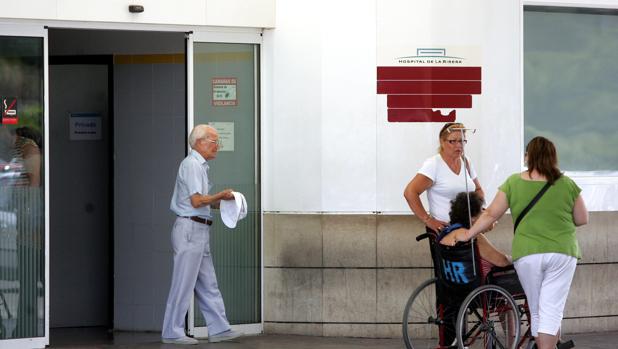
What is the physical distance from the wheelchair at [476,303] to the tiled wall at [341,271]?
1.42 m

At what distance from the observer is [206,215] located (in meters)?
9.42

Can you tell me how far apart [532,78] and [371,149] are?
1.78 meters

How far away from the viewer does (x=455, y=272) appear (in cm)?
821

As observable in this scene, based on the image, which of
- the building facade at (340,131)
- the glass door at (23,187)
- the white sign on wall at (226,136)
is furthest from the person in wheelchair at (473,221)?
the glass door at (23,187)

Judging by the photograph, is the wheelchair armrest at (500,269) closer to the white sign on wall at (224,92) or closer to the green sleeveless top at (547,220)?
the green sleeveless top at (547,220)

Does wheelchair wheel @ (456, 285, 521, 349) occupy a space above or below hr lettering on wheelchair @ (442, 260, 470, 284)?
below

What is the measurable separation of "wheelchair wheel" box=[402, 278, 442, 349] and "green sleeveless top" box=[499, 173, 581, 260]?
3.07 ft

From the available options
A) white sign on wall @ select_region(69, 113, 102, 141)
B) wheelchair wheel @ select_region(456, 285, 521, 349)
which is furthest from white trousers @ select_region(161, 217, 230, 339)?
white sign on wall @ select_region(69, 113, 102, 141)

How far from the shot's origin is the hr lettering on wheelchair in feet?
26.8

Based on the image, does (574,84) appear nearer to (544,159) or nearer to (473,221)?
(473,221)

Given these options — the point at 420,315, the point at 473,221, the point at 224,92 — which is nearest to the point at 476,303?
the point at 473,221

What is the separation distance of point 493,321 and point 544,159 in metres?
1.26

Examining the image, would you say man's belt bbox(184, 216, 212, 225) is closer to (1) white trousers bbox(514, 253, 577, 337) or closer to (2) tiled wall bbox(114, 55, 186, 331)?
(2) tiled wall bbox(114, 55, 186, 331)

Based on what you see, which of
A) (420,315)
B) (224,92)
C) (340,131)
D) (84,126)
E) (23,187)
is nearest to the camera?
(420,315)
